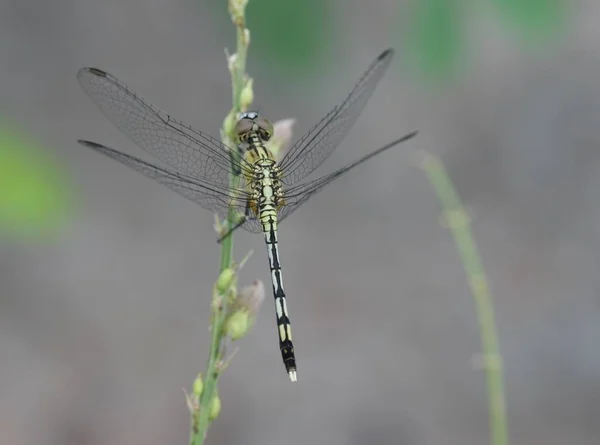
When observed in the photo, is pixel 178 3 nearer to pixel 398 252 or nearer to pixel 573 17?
pixel 398 252

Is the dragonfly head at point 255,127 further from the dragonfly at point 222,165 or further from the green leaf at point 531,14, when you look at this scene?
the green leaf at point 531,14

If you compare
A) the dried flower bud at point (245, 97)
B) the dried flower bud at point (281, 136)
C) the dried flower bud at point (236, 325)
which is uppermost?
the dried flower bud at point (281, 136)

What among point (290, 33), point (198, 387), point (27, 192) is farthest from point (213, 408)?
point (290, 33)

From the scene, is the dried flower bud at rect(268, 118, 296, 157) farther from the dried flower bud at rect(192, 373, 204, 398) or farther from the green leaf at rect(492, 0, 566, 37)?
the green leaf at rect(492, 0, 566, 37)

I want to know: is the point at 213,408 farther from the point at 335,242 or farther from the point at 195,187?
the point at 335,242

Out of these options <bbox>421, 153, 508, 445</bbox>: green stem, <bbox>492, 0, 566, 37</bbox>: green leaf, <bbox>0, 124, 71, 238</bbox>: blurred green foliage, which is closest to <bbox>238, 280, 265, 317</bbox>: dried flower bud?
<bbox>421, 153, 508, 445</bbox>: green stem

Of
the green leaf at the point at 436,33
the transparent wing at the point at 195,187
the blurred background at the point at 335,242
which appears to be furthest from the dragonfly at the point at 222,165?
the green leaf at the point at 436,33
